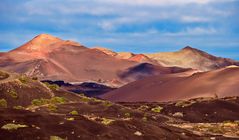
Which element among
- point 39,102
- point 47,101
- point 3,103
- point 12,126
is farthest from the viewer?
point 47,101

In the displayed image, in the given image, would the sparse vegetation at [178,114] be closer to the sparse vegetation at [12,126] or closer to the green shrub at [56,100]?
the green shrub at [56,100]

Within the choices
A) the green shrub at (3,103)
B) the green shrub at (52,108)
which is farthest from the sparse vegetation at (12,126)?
the green shrub at (3,103)

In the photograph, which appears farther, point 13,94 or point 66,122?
point 13,94

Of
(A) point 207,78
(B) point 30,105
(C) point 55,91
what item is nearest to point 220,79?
(A) point 207,78

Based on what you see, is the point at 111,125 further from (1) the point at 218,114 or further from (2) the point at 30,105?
(1) the point at 218,114

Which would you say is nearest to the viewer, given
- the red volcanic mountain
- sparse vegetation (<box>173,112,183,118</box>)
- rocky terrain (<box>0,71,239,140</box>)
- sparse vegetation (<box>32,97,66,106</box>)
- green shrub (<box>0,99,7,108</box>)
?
rocky terrain (<box>0,71,239,140</box>)

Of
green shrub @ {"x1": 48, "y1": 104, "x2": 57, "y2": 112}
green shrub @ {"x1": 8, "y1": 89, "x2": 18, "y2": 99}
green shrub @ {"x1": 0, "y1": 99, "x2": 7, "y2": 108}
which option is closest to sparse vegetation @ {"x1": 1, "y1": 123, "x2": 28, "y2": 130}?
green shrub @ {"x1": 48, "y1": 104, "x2": 57, "y2": 112}

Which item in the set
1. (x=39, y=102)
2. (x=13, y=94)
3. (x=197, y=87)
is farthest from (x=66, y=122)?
(x=197, y=87)

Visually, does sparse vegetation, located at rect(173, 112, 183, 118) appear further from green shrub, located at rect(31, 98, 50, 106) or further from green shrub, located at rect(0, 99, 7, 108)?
green shrub, located at rect(0, 99, 7, 108)

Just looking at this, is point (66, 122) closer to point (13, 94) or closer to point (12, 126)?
point (12, 126)

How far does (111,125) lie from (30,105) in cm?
2903

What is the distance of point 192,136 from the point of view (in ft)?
159

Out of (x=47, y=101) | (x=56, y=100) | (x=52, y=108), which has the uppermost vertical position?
(x=56, y=100)

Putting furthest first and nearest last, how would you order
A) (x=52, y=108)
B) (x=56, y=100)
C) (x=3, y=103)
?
1. (x=56, y=100)
2. (x=3, y=103)
3. (x=52, y=108)
